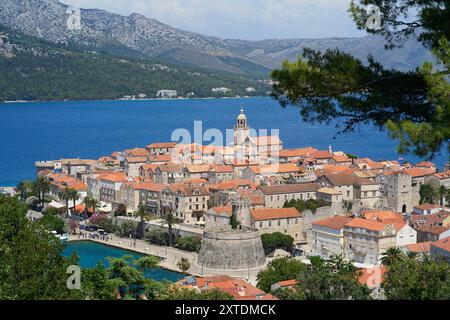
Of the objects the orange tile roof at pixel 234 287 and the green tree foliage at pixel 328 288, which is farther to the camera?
the orange tile roof at pixel 234 287

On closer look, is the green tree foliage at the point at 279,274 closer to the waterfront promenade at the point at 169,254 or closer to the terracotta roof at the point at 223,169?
the waterfront promenade at the point at 169,254

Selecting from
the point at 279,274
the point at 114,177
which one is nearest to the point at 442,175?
the point at 114,177

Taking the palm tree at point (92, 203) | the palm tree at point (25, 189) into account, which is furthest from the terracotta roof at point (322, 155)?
the palm tree at point (25, 189)

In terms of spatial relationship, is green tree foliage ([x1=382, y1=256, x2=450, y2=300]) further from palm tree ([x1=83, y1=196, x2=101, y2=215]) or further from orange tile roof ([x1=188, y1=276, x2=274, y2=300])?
palm tree ([x1=83, y1=196, x2=101, y2=215])

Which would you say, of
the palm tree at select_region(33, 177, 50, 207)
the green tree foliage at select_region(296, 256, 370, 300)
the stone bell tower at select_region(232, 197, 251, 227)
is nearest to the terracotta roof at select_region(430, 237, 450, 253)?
the stone bell tower at select_region(232, 197, 251, 227)

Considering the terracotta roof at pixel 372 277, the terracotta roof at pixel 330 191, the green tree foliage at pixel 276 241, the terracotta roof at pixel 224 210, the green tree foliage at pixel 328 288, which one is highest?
the green tree foliage at pixel 328 288

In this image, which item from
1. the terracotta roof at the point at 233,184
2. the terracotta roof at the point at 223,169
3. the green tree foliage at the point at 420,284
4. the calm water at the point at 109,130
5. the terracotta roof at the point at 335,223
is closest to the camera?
the green tree foliage at the point at 420,284
